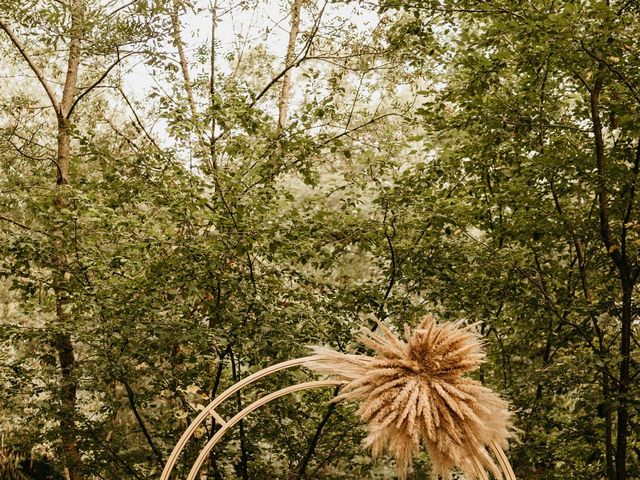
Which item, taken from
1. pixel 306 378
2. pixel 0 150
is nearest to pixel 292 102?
pixel 0 150

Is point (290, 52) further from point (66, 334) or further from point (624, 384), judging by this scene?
point (624, 384)

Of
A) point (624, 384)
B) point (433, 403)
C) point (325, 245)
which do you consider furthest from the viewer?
point (325, 245)

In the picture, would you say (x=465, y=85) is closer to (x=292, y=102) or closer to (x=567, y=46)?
(x=567, y=46)

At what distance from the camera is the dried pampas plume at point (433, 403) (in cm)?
204

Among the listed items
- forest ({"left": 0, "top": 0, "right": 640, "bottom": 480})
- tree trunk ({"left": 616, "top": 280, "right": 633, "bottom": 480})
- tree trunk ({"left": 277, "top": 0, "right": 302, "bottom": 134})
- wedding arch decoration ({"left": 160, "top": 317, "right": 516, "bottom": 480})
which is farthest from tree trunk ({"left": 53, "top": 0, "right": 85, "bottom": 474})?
tree trunk ({"left": 616, "top": 280, "right": 633, "bottom": 480})

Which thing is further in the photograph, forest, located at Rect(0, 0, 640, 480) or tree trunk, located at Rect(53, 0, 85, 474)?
tree trunk, located at Rect(53, 0, 85, 474)

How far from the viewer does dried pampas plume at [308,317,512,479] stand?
6.68 ft

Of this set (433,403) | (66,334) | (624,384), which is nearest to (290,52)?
(66,334)

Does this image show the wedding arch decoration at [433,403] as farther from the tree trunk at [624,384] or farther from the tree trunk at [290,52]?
the tree trunk at [290,52]

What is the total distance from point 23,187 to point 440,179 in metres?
2.92

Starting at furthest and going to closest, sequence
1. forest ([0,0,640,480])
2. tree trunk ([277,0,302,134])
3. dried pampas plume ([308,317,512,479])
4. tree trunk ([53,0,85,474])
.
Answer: tree trunk ([277,0,302,134]) < tree trunk ([53,0,85,474]) < forest ([0,0,640,480]) < dried pampas plume ([308,317,512,479])

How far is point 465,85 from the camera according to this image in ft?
13.1

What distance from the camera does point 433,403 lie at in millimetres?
2074

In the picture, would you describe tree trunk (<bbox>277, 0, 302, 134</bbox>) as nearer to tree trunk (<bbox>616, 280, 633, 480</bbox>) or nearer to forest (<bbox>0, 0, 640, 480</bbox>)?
forest (<bbox>0, 0, 640, 480</bbox>)
